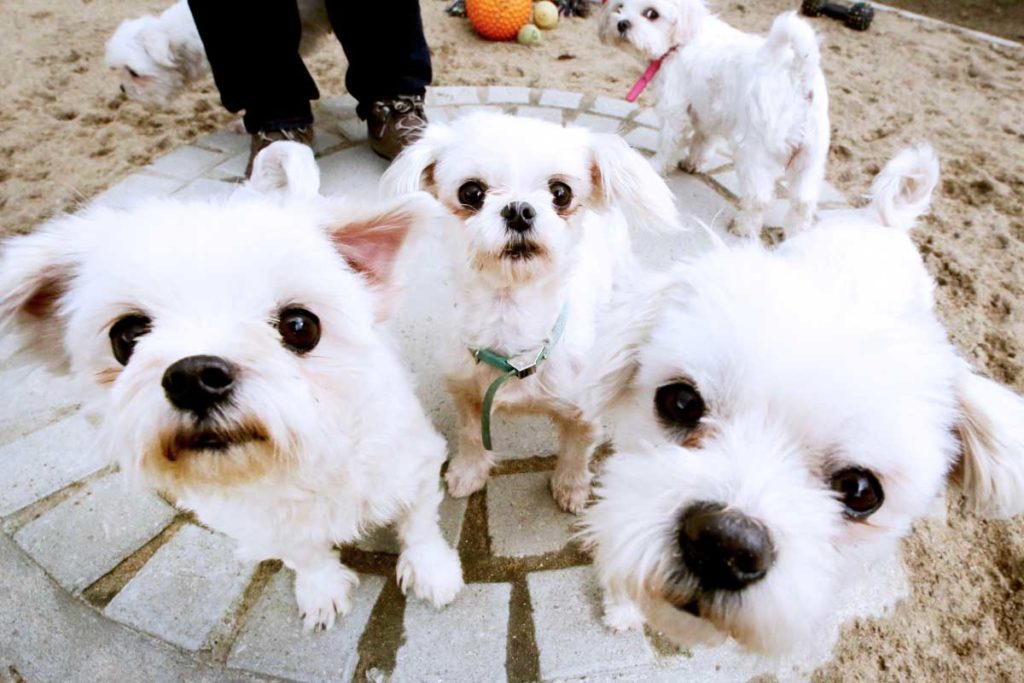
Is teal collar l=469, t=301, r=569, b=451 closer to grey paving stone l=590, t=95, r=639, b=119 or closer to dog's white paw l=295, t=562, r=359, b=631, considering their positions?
dog's white paw l=295, t=562, r=359, b=631

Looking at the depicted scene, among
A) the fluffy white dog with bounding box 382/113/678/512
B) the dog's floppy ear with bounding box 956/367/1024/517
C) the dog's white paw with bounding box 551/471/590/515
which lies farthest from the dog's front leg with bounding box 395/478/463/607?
the dog's floppy ear with bounding box 956/367/1024/517

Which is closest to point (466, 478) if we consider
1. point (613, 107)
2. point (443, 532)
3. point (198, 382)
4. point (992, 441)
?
point (443, 532)

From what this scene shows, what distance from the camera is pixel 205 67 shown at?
14.1 feet

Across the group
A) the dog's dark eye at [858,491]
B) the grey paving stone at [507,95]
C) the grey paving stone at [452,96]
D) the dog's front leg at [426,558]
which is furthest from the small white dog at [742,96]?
the dog's front leg at [426,558]

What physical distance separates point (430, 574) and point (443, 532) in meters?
0.30

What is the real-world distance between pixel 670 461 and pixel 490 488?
1.15 metres

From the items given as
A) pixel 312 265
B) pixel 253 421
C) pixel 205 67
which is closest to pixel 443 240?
pixel 312 265

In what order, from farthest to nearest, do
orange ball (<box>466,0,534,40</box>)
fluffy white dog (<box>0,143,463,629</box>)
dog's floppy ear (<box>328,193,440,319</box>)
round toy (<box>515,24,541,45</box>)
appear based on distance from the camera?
round toy (<box>515,24,541,45</box>), orange ball (<box>466,0,534,40</box>), dog's floppy ear (<box>328,193,440,319</box>), fluffy white dog (<box>0,143,463,629</box>)

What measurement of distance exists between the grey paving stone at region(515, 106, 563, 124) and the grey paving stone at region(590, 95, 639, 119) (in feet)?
0.98

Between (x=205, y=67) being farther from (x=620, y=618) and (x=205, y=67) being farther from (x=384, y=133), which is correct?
(x=620, y=618)

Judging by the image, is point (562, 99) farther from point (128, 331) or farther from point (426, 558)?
point (128, 331)

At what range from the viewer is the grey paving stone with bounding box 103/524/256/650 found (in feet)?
5.78

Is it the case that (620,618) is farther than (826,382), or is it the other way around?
(620,618)

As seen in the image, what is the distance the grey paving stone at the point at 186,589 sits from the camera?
176 centimetres
